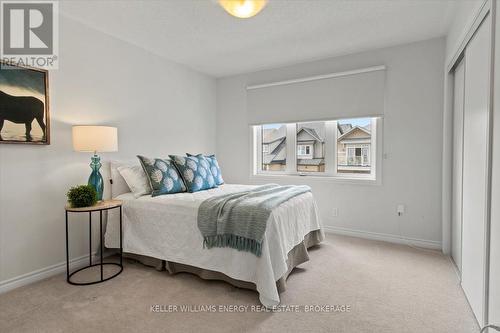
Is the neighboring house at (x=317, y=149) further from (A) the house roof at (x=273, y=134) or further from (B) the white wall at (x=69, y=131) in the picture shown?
(B) the white wall at (x=69, y=131)

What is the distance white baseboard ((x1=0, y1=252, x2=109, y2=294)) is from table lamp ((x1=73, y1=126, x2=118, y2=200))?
0.74 m

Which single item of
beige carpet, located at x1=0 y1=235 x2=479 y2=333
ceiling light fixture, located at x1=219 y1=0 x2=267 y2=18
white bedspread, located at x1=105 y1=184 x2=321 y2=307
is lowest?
beige carpet, located at x1=0 y1=235 x2=479 y2=333

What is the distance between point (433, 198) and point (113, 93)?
12.9 ft

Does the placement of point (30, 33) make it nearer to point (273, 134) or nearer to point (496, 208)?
point (273, 134)

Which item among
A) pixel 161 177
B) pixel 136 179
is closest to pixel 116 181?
pixel 136 179

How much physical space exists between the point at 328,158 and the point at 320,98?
862mm

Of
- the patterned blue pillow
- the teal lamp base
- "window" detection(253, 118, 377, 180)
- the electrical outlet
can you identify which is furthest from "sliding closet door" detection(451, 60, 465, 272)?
the teal lamp base

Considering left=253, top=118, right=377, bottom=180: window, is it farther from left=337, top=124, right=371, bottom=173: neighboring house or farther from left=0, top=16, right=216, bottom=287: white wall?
left=0, top=16, right=216, bottom=287: white wall

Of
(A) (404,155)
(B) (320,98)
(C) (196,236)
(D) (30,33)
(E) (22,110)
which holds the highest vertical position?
(D) (30,33)

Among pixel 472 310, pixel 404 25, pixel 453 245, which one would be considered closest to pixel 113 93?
pixel 404 25

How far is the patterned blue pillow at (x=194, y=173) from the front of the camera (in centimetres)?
308

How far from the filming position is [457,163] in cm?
277

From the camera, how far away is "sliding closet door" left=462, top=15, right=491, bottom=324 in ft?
5.65

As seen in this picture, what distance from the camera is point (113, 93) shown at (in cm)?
309
